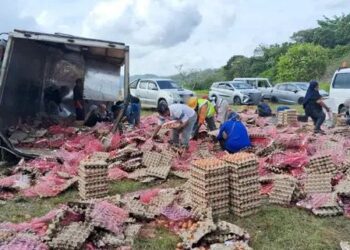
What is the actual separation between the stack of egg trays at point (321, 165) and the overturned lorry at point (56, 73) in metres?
4.73

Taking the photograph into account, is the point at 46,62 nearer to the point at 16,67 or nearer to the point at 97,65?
the point at 97,65

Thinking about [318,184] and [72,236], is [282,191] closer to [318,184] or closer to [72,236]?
[318,184]

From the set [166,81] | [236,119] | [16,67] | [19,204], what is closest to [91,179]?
[19,204]

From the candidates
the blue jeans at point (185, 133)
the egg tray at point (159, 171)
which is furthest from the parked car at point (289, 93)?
the egg tray at point (159, 171)

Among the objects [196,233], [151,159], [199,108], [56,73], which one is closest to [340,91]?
[199,108]

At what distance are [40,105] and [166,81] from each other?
9.10 meters

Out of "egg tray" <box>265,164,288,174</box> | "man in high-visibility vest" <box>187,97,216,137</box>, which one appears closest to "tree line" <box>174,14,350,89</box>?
"man in high-visibility vest" <box>187,97,216,137</box>

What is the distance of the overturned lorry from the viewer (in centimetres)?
1091

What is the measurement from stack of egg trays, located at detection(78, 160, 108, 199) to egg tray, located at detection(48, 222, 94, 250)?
1.65 meters

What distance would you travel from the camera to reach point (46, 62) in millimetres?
13633

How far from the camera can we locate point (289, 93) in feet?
86.2

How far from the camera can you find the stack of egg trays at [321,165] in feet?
23.6

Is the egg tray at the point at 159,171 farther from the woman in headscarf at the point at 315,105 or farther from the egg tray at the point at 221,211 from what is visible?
the woman in headscarf at the point at 315,105

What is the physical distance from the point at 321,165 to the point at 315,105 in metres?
5.08
